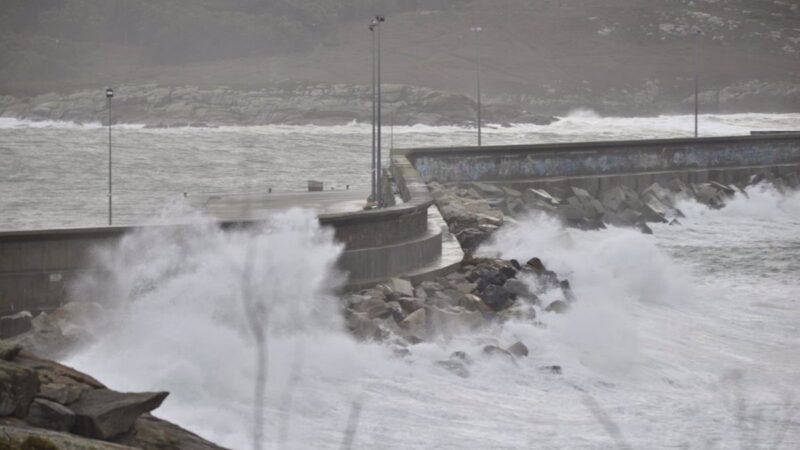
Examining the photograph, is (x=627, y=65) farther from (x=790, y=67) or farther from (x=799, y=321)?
(x=799, y=321)

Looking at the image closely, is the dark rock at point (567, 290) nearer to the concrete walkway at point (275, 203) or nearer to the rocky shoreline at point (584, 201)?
the rocky shoreline at point (584, 201)

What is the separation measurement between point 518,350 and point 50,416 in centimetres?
741

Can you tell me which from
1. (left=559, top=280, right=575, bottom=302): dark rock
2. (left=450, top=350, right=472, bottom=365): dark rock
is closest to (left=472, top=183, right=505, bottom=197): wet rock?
(left=559, top=280, right=575, bottom=302): dark rock

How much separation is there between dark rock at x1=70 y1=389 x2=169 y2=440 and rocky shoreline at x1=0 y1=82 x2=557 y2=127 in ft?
282

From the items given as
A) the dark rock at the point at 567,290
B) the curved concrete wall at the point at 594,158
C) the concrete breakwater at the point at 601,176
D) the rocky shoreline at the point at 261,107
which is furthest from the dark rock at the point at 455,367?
the rocky shoreline at the point at 261,107

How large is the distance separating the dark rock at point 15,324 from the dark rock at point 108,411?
5.70 m

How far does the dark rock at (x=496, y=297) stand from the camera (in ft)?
51.8

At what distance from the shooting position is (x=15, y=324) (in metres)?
13.4

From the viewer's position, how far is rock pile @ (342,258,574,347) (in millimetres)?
14219

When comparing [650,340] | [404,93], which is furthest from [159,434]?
[404,93]

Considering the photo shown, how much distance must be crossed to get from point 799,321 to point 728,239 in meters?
11.9

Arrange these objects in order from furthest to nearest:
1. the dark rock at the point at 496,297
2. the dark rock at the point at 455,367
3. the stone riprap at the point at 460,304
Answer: the dark rock at the point at 496,297 < the stone riprap at the point at 460,304 < the dark rock at the point at 455,367

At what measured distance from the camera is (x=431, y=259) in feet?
57.3

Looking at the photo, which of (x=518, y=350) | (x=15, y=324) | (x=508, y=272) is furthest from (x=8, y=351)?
(x=508, y=272)
